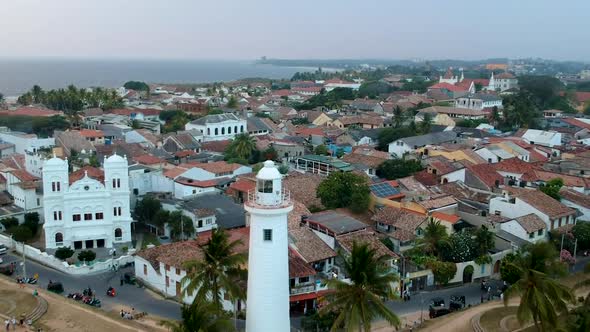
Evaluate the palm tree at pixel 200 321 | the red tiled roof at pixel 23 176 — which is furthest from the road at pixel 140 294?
the red tiled roof at pixel 23 176

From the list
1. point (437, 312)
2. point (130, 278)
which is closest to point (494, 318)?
point (437, 312)

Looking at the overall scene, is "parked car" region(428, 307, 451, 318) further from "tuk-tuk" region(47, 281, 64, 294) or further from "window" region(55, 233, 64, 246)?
"window" region(55, 233, 64, 246)

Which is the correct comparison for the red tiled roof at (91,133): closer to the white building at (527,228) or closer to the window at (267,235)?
the white building at (527,228)

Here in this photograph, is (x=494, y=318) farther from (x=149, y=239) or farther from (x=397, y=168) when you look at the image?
(x=149, y=239)

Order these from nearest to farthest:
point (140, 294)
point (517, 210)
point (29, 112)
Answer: point (140, 294), point (517, 210), point (29, 112)

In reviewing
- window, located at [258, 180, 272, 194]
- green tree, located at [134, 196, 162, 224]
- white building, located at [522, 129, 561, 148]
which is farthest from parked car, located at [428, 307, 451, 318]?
white building, located at [522, 129, 561, 148]

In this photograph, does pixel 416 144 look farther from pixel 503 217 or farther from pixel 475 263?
pixel 475 263
